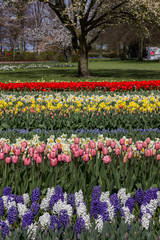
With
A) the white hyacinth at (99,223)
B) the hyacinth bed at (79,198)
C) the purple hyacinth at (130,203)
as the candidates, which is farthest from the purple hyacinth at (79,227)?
the purple hyacinth at (130,203)

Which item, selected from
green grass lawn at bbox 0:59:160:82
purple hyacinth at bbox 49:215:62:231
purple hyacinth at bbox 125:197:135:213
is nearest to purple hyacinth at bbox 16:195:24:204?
purple hyacinth at bbox 49:215:62:231

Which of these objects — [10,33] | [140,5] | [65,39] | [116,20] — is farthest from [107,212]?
[65,39]

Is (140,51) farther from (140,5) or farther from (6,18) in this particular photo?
(140,5)

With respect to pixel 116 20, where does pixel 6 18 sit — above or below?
above

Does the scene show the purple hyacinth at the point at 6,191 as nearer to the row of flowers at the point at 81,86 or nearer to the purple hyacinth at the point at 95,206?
the purple hyacinth at the point at 95,206

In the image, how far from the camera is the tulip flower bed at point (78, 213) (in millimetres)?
2076

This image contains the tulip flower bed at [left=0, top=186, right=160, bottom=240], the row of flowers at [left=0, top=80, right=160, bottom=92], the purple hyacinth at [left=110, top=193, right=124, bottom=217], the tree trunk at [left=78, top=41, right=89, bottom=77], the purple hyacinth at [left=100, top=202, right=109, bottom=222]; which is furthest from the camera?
the tree trunk at [left=78, top=41, right=89, bottom=77]

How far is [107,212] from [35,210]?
546mm

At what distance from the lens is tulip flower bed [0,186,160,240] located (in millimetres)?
2076

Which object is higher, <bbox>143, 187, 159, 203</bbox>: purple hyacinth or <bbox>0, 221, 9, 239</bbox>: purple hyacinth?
<bbox>143, 187, 159, 203</bbox>: purple hyacinth

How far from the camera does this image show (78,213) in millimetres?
2318

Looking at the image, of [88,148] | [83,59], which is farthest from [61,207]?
[83,59]

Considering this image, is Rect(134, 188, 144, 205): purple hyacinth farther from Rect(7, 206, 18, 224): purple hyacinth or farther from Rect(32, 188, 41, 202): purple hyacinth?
Rect(7, 206, 18, 224): purple hyacinth

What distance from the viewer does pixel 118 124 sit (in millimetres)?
6020
